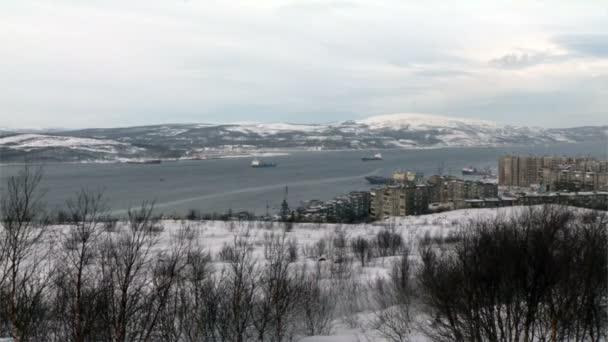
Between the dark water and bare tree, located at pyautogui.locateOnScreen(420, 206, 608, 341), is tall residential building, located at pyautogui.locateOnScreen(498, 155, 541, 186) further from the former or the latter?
bare tree, located at pyautogui.locateOnScreen(420, 206, 608, 341)

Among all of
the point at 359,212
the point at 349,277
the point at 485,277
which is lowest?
the point at 359,212

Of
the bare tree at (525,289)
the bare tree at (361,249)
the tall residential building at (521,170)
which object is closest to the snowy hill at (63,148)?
the tall residential building at (521,170)

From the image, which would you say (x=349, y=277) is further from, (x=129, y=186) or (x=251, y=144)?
(x=251, y=144)

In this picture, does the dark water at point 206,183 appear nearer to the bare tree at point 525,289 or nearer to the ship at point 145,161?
the ship at point 145,161

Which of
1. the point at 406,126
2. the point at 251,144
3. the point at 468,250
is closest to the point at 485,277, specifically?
the point at 468,250

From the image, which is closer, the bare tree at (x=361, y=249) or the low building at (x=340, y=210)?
the bare tree at (x=361, y=249)

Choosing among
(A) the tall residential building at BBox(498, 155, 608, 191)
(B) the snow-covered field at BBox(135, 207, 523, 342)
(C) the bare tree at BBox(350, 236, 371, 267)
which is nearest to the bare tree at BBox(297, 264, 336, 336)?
(B) the snow-covered field at BBox(135, 207, 523, 342)

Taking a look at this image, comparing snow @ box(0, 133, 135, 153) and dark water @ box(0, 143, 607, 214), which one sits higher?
snow @ box(0, 133, 135, 153)
